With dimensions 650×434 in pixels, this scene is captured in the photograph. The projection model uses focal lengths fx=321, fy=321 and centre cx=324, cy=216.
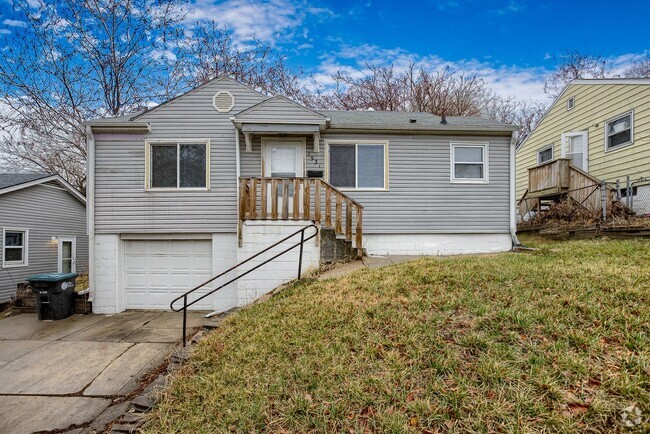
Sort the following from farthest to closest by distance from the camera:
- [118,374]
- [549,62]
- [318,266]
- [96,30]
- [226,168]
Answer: [549,62] → [96,30] → [226,168] → [318,266] → [118,374]

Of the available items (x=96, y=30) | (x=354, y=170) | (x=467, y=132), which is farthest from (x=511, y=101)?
(x=96, y=30)

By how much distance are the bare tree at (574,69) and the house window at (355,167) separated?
19304 mm

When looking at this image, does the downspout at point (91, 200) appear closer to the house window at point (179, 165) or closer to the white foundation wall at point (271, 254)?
the house window at point (179, 165)

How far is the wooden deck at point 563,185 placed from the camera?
10188mm

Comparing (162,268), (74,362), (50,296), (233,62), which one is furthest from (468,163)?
(233,62)

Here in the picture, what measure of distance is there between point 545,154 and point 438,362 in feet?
48.2

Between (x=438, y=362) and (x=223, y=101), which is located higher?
(x=223, y=101)

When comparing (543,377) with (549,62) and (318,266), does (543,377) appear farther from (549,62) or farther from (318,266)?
(549,62)

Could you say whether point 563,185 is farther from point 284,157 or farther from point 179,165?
point 179,165

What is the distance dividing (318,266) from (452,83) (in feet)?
55.6

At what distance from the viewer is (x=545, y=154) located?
553 inches

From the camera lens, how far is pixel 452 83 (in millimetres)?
19281

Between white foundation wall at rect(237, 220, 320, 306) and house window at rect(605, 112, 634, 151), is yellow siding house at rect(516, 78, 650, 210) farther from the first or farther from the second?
white foundation wall at rect(237, 220, 320, 306)

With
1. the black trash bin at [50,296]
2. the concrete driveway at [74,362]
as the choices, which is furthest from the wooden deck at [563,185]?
the black trash bin at [50,296]
